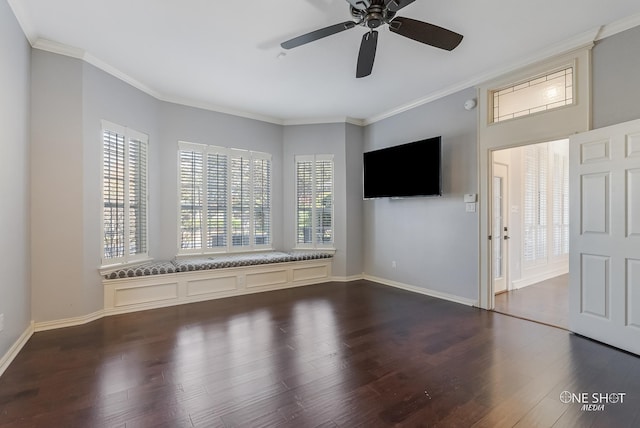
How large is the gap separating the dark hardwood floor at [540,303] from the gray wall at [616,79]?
2207mm

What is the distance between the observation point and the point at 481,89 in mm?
3918

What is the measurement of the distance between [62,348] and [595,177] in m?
5.39

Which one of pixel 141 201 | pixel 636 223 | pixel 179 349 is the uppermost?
Result: pixel 141 201

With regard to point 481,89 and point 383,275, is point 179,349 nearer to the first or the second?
point 383,275

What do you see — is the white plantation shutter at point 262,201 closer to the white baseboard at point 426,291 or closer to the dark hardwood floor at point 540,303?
the white baseboard at point 426,291

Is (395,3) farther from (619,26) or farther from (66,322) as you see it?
(66,322)

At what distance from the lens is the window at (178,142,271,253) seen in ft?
15.7

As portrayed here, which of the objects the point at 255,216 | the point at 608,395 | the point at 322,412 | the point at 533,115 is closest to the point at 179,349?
the point at 322,412

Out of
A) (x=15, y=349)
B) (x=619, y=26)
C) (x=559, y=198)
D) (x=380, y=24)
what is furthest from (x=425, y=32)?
(x=559, y=198)

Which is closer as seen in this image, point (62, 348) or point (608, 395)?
point (608, 395)

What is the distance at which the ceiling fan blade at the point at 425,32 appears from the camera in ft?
7.42

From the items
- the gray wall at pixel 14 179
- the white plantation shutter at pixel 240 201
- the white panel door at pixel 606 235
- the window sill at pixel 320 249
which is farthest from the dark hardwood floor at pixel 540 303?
the gray wall at pixel 14 179

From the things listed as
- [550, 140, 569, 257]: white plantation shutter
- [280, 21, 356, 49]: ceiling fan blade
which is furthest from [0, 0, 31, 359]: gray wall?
[550, 140, 569, 257]: white plantation shutter

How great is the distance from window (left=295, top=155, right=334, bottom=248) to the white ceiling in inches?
54.2
